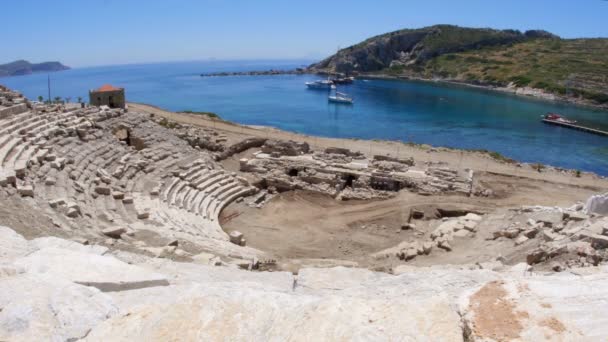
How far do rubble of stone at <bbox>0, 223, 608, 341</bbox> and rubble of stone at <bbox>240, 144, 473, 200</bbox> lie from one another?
18626 mm

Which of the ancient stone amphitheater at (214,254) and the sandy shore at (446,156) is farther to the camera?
the sandy shore at (446,156)

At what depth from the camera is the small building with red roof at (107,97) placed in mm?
30719

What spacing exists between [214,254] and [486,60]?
125 meters

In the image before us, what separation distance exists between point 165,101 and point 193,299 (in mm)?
85500

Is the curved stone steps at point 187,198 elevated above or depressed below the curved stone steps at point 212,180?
below

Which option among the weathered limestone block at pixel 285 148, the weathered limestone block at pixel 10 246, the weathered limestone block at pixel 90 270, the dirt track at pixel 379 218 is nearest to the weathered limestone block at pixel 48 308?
the weathered limestone block at pixel 90 270

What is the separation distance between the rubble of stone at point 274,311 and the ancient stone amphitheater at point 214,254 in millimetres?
→ 20

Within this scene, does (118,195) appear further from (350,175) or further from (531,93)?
(531,93)

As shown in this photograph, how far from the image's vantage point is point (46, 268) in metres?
6.02

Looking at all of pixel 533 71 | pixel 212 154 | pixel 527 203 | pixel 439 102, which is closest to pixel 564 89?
pixel 533 71

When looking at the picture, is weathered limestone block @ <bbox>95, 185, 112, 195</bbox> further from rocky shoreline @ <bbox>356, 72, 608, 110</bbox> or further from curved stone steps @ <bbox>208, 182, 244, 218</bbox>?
rocky shoreline @ <bbox>356, 72, 608, 110</bbox>

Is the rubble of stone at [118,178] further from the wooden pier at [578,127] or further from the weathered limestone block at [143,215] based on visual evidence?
the wooden pier at [578,127]

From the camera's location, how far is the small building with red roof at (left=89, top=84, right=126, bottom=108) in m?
30.7

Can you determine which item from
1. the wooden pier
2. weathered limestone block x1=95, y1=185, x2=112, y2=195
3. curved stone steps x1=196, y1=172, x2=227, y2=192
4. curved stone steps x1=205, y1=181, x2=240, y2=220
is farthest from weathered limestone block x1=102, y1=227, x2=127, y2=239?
the wooden pier
